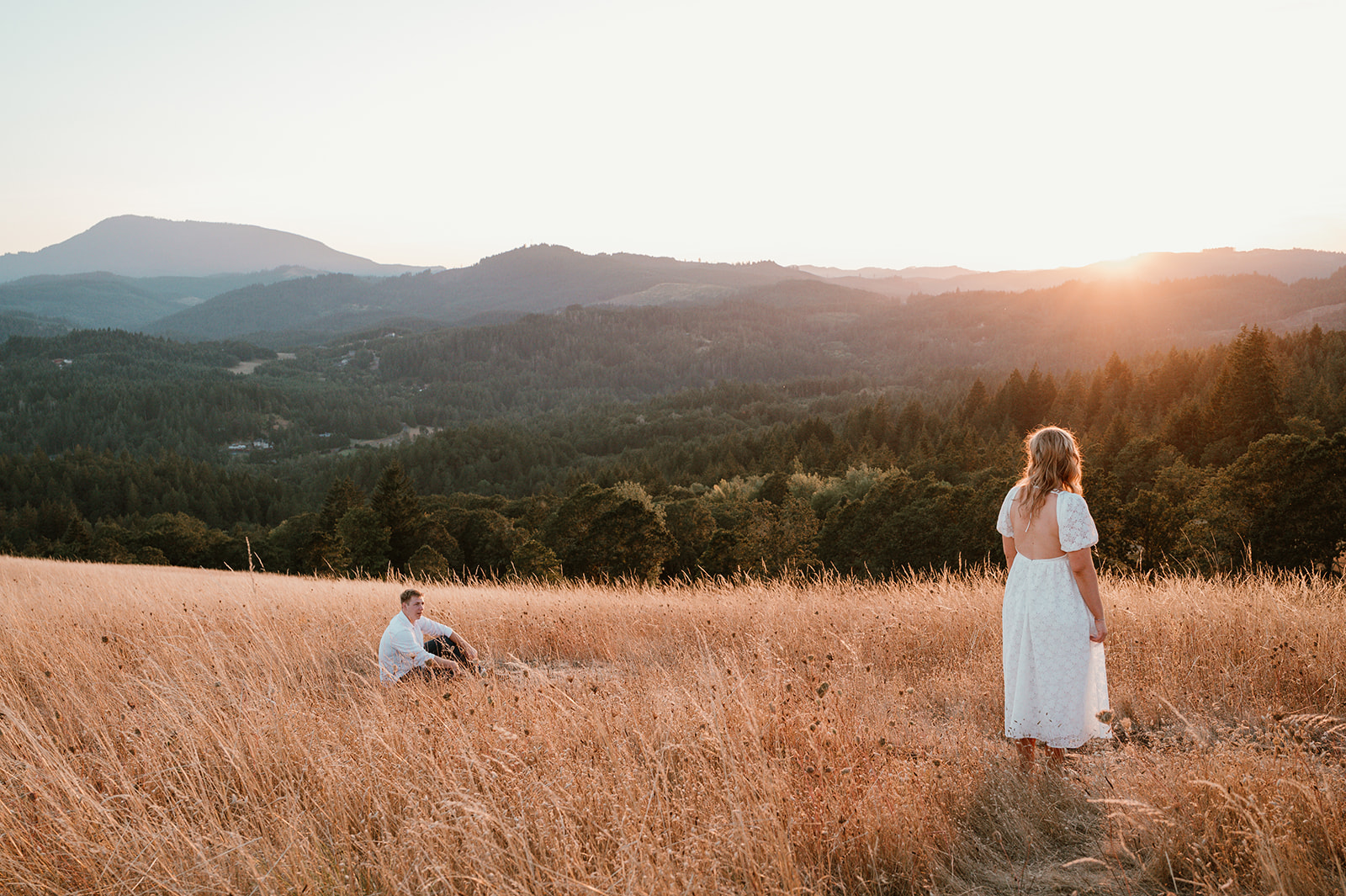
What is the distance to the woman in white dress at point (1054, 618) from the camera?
14.4 ft

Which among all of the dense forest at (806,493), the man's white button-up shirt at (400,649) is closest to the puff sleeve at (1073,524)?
the dense forest at (806,493)

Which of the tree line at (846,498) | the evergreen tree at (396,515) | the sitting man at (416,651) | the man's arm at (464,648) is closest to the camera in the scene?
the sitting man at (416,651)

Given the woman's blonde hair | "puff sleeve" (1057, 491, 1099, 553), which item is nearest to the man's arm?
the woman's blonde hair

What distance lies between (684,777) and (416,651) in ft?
11.2

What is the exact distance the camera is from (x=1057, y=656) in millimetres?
4434

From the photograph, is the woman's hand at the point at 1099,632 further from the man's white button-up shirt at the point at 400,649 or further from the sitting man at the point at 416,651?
the man's white button-up shirt at the point at 400,649

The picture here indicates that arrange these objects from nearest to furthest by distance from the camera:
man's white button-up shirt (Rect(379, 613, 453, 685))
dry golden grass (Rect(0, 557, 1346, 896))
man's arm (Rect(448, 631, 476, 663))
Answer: dry golden grass (Rect(0, 557, 1346, 896)) < man's white button-up shirt (Rect(379, 613, 453, 685)) < man's arm (Rect(448, 631, 476, 663))

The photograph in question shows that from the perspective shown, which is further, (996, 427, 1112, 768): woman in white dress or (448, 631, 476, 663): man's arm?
(448, 631, 476, 663): man's arm

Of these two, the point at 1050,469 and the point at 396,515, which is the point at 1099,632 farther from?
the point at 396,515

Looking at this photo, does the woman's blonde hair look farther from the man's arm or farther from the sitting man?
the man's arm

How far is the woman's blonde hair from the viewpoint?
4500 mm

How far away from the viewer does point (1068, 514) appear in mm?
4379

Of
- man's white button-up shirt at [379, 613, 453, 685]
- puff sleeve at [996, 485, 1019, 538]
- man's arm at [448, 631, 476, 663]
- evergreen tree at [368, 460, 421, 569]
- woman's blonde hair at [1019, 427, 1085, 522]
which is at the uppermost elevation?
woman's blonde hair at [1019, 427, 1085, 522]

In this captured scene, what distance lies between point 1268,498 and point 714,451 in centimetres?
7813
